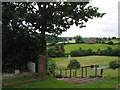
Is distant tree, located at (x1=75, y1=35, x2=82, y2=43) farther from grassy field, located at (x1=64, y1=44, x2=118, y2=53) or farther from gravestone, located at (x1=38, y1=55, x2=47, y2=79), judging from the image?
gravestone, located at (x1=38, y1=55, x2=47, y2=79)

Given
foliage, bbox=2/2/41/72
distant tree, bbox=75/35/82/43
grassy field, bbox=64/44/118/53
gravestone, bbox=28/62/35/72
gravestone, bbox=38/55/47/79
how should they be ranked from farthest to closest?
distant tree, bbox=75/35/82/43, grassy field, bbox=64/44/118/53, foliage, bbox=2/2/41/72, gravestone, bbox=28/62/35/72, gravestone, bbox=38/55/47/79

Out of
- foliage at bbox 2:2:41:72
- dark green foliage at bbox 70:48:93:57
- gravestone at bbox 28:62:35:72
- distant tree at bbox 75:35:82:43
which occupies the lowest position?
dark green foliage at bbox 70:48:93:57

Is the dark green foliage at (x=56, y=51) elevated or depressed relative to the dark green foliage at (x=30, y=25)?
depressed

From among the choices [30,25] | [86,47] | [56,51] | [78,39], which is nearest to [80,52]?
[86,47]

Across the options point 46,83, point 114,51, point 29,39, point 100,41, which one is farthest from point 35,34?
point 100,41

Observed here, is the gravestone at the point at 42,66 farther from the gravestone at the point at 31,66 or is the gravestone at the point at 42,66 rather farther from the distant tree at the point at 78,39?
the distant tree at the point at 78,39

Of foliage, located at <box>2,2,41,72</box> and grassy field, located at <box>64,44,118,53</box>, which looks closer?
foliage, located at <box>2,2,41,72</box>

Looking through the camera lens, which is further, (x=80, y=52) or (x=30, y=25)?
(x=80, y=52)

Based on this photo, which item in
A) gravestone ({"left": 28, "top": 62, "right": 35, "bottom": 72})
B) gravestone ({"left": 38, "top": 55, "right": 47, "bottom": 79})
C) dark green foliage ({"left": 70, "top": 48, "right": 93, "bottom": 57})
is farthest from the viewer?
dark green foliage ({"left": 70, "top": 48, "right": 93, "bottom": 57})

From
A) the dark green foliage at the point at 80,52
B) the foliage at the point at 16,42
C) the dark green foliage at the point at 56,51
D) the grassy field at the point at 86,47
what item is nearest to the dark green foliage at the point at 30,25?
the foliage at the point at 16,42

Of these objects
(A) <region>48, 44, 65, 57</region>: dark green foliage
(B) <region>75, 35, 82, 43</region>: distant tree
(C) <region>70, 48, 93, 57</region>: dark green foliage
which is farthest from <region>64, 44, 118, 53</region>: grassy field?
(B) <region>75, 35, 82, 43</region>: distant tree

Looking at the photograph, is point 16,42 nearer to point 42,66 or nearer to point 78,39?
point 42,66

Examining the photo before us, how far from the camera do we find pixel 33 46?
57.0 feet

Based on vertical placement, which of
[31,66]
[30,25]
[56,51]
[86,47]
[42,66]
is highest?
[30,25]
